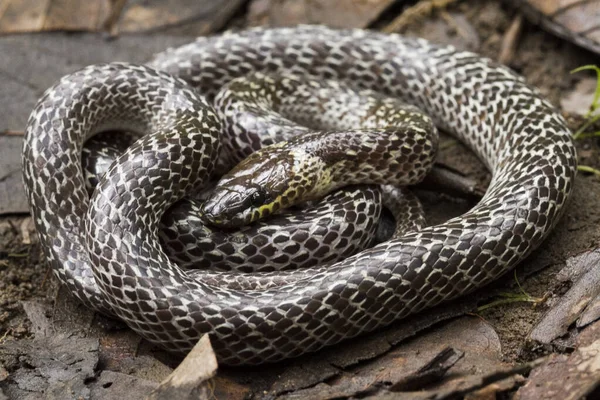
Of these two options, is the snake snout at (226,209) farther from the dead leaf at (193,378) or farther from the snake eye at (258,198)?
the dead leaf at (193,378)

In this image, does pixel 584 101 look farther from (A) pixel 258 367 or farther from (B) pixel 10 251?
(B) pixel 10 251

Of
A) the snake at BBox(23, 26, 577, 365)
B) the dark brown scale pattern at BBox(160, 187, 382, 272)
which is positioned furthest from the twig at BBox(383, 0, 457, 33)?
the dark brown scale pattern at BBox(160, 187, 382, 272)

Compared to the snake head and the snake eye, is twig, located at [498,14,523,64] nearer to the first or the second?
the snake head

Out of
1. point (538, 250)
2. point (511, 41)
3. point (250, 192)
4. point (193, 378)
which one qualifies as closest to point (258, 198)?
point (250, 192)

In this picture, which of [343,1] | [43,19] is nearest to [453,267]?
[343,1]

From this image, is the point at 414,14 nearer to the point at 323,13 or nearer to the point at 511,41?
the point at 323,13
